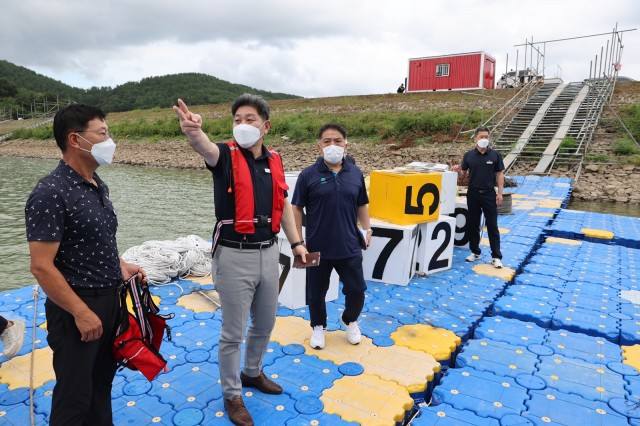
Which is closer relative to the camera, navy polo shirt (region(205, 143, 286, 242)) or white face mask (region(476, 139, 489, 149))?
navy polo shirt (region(205, 143, 286, 242))

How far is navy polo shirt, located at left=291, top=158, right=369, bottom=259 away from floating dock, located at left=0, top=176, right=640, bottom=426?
2.76 feet

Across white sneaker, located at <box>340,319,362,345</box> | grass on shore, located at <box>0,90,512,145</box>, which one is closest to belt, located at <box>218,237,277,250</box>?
white sneaker, located at <box>340,319,362,345</box>

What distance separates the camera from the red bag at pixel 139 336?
1992 millimetres

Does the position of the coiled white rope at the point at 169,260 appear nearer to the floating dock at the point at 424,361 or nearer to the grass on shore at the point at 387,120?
the floating dock at the point at 424,361

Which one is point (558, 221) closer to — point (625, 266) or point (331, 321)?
point (625, 266)

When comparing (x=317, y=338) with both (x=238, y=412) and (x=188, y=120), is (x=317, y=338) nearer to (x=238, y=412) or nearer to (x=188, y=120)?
(x=238, y=412)

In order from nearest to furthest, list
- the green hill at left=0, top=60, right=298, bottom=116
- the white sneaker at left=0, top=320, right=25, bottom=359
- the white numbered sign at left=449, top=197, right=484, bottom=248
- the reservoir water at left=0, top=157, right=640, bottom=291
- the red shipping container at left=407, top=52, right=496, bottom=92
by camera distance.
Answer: the white sneaker at left=0, top=320, right=25, bottom=359 < the white numbered sign at left=449, top=197, right=484, bottom=248 < the reservoir water at left=0, top=157, right=640, bottom=291 < the red shipping container at left=407, top=52, right=496, bottom=92 < the green hill at left=0, top=60, right=298, bottom=116

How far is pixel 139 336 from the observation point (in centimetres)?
210

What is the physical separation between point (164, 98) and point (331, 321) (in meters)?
Result: 81.9

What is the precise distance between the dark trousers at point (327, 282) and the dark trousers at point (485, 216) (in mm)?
2847

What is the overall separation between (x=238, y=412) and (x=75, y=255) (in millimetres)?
1251

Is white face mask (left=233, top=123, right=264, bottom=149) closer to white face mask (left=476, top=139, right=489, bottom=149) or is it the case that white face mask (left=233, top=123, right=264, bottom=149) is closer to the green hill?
white face mask (left=476, top=139, right=489, bottom=149)

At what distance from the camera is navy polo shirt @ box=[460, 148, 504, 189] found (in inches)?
217

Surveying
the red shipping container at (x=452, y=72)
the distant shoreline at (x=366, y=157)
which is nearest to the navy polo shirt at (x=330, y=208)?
the distant shoreline at (x=366, y=157)
